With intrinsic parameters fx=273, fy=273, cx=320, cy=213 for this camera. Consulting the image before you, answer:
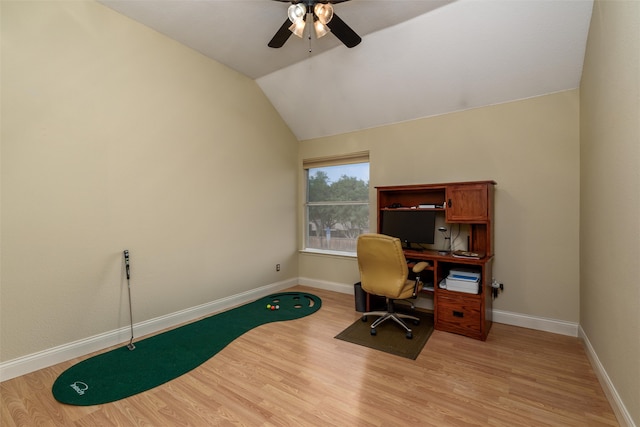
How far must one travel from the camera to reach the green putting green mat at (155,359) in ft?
6.47

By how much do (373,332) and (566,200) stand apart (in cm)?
241

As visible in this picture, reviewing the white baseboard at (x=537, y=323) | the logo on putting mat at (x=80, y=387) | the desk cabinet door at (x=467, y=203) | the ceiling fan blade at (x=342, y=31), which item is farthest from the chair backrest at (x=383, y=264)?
the logo on putting mat at (x=80, y=387)

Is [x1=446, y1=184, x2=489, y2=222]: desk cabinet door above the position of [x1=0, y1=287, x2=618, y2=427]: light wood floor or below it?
above

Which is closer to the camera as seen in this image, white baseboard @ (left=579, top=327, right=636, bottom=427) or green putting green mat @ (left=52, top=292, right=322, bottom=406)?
white baseboard @ (left=579, top=327, right=636, bottom=427)

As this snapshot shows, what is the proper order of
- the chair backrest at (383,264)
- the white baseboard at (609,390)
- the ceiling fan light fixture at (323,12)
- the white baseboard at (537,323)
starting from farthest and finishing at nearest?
the white baseboard at (537,323) → the chair backrest at (383,264) → the ceiling fan light fixture at (323,12) → the white baseboard at (609,390)

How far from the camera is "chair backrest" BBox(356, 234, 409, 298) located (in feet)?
8.78

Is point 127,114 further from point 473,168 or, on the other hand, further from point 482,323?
point 482,323

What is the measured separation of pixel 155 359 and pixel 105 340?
0.64 meters

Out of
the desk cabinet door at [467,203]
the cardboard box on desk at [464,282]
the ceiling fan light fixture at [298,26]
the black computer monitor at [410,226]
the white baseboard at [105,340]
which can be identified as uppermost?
the ceiling fan light fixture at [298,26]

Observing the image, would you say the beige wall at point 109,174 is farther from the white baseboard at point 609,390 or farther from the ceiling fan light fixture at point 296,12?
the white baseboard at point 609,390

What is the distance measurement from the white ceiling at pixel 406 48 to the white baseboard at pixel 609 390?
2516 mm

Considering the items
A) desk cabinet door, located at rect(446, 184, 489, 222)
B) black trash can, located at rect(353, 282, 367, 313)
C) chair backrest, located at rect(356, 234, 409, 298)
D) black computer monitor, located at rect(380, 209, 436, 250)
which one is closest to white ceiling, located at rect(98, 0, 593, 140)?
desk cabinet door, located at rect(446, 184, 489, 222)

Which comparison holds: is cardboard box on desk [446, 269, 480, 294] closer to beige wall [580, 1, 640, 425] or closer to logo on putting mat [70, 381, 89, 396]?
beige wall [580, 1, 640, 425]

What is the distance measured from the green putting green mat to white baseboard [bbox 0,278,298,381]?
15 centimetres
